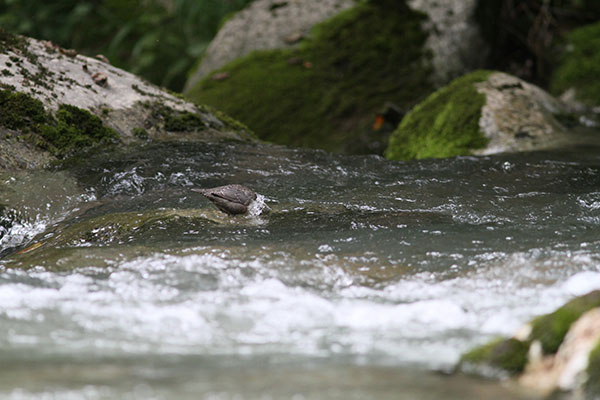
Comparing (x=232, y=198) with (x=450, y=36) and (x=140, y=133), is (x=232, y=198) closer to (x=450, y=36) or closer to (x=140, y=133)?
(x=140, y=133)

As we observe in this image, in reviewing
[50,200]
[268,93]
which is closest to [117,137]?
[50,200]

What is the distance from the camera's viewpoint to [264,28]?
11.5 m

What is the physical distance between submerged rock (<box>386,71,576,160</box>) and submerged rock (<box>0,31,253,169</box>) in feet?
7.77

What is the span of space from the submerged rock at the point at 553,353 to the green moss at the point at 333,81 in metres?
7.35

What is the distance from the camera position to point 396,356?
105 inches

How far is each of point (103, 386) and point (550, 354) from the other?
1.66 metres

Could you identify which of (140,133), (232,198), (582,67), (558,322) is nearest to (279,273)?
(232,198)

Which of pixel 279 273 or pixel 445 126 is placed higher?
pixel 445 126

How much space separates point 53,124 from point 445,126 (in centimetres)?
491

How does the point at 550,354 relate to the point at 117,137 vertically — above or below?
below

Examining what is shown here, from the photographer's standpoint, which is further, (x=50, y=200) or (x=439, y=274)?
(x=50, y=200)

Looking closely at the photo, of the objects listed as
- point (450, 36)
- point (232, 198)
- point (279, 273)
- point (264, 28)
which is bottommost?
point (279, 273)

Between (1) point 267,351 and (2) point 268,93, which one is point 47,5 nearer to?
(2) point 268,93

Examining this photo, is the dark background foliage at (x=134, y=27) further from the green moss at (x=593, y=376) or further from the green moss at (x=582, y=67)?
the green moss at (x=593, y=376)
